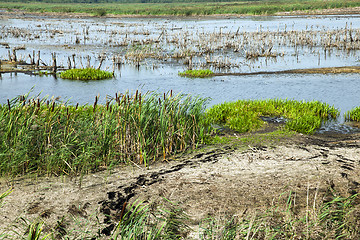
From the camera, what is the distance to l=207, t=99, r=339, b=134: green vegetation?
11.9m

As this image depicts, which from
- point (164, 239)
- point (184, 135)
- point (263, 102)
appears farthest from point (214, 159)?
point (263, 102)

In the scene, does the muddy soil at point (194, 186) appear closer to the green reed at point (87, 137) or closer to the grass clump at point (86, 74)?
the green reed at point (87, 137)

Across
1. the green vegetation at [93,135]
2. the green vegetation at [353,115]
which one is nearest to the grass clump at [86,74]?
the green vegetation at [93,135]

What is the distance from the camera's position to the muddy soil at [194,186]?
638 centimetres

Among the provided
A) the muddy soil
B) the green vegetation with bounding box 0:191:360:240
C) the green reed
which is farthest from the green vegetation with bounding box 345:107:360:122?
the green vegetation with bounding box 0:191:360:240

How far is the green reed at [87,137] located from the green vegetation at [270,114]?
8.86 ft

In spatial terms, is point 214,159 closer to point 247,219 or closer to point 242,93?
point 247,219

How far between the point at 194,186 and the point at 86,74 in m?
15.5

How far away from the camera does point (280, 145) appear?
1010 cm

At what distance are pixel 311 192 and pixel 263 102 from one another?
7.52 metres

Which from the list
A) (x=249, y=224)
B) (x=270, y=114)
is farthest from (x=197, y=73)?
(x=249, y=224)

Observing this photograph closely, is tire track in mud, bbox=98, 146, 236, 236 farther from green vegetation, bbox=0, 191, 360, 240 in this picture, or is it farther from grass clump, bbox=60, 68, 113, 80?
grass clump, bbox=60, 68, 113, 80

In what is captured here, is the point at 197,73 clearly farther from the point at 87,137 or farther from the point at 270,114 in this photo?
the point at 87,137

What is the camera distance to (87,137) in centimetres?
872
